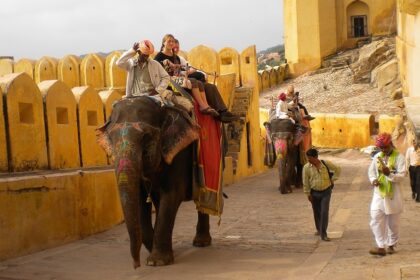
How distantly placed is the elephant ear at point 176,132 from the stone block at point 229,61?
11854 mm

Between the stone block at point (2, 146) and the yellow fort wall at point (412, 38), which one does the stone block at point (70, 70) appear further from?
the stone block at point (2, 146)

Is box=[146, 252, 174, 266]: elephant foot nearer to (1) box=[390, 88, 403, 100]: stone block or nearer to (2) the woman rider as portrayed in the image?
(2) the woman rider

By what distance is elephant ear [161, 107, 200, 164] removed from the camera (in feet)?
24.9

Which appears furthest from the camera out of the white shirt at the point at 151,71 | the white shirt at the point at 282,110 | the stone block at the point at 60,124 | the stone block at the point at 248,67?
the stone block at the point at 248,67

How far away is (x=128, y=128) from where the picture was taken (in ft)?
23.4

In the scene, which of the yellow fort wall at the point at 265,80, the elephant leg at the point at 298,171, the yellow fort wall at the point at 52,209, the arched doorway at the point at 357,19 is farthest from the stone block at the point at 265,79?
the yellow fort wall at the point at 52,209

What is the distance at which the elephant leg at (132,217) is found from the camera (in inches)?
268

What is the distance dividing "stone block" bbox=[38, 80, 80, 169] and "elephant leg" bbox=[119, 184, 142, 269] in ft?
9.83

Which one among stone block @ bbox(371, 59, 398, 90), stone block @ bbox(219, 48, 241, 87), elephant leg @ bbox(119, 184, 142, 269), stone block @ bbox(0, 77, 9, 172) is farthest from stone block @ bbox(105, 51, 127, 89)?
stone block @ bbox(371, 59, 398, 90)

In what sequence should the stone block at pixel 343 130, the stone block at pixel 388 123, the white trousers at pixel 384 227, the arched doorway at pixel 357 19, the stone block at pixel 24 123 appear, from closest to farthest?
the white trousers at pixel 384 227 < the stone block at pixel 24 123 < the stone block at pixel 388 123 < the stone block at pixel 343 130 < the arched doorway at pixel 357 19

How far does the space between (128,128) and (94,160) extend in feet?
12.6

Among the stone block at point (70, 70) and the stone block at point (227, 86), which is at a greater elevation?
the stone block at point (70, 70)

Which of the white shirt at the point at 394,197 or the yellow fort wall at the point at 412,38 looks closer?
the white shirt at the point at 394,197

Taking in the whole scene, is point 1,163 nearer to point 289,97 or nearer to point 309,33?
point 289,97
